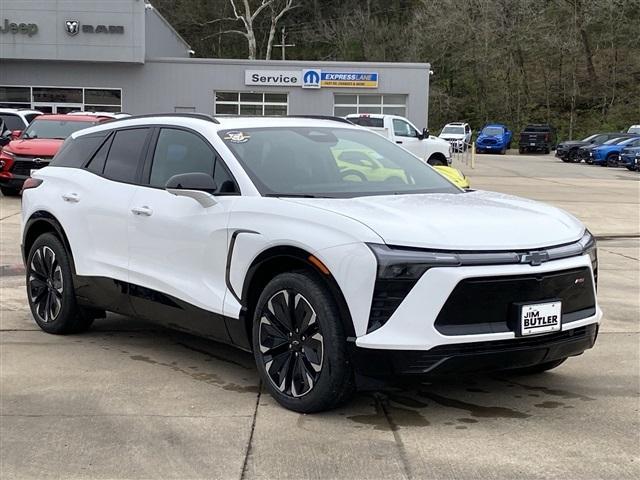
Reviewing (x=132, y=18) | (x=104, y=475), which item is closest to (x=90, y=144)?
(x=104, y=475)

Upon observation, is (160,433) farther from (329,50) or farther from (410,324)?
(329,50)

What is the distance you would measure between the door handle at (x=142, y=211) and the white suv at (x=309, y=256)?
14 millimetres

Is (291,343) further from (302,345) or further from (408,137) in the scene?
(408,137)

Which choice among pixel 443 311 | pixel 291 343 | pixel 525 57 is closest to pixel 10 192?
pixel 291 343

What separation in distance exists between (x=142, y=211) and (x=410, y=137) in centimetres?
1770

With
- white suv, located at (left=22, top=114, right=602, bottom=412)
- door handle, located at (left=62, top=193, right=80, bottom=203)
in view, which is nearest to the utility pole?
door handle, located at (left=62, top=193, right=80, bottom=203)

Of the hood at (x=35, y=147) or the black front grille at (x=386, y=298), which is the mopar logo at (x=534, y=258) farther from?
the hood at (x=35, y=147)

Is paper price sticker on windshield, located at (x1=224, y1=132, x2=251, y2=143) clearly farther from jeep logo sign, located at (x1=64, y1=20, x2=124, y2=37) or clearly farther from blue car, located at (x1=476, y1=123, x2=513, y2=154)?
blue car, located at (x1=476, y1=123, x2=513, y2=154)

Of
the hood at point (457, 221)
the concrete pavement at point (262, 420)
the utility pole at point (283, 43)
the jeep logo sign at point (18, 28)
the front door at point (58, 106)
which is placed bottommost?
the concrete pavement at point (262, 420)

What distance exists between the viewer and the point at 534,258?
4.14 metres

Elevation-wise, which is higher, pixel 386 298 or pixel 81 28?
pixel 81 28

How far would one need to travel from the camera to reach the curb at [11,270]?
897 centimetres

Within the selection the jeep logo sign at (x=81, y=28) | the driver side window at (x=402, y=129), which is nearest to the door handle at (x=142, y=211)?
the driver side window at (x=402, y=129)

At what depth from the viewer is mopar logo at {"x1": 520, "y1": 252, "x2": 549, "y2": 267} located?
4.12 m
